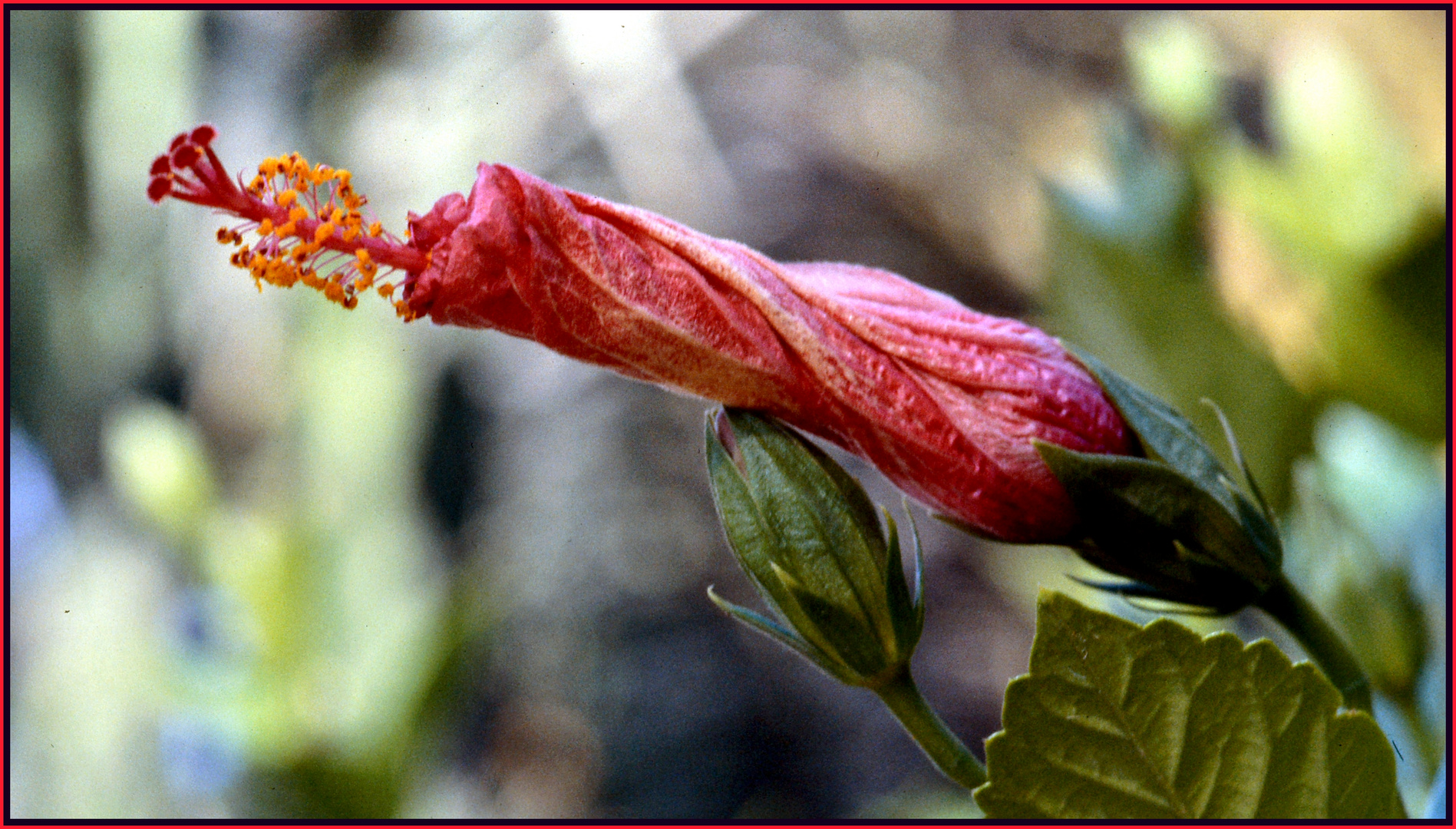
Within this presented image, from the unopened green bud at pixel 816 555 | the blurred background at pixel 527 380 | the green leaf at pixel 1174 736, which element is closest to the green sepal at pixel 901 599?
the unopened green bud at pixel 816 555

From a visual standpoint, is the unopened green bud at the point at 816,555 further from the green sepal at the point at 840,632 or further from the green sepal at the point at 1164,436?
the green sepal at the point at 1164,436

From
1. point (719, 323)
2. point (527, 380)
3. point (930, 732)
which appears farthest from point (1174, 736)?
point (527, 380)

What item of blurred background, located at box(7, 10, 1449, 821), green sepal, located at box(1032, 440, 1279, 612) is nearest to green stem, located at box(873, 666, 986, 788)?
green sepal, located at box(1032, 440, 1279, 612)

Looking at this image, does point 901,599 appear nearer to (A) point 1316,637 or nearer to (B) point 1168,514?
(B) point 1168,514

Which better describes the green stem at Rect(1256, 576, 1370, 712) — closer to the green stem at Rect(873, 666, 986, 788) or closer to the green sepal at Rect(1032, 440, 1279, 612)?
the green sepal at Rect(1032, 440, 1279, 612)

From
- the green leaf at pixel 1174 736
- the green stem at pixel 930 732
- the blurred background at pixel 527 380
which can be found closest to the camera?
the green leaf at pixel 1174 736

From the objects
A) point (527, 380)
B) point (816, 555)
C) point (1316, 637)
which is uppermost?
A: point (527, 380)
